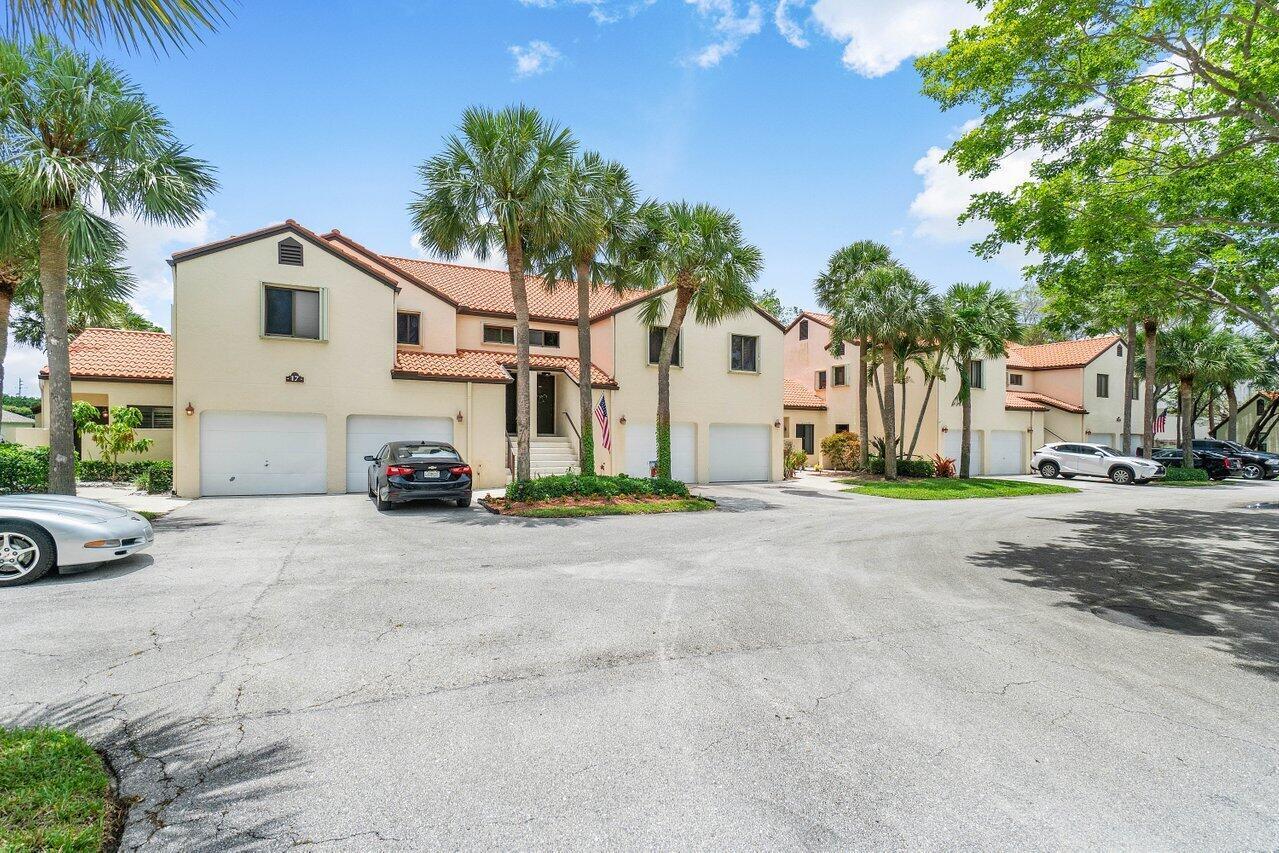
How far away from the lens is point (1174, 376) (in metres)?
30.2

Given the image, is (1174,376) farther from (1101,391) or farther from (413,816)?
(413,816)

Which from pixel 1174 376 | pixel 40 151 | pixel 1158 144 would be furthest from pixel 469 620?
pixel 1174 376

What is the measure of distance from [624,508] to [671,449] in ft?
25.9

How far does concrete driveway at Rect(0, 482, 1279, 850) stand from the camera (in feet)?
9.33

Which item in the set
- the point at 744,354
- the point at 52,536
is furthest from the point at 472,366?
the point at 52,536

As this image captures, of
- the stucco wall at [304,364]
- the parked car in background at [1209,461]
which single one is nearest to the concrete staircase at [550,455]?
the stucco wall at [304,364]

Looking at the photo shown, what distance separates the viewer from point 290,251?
1722cm

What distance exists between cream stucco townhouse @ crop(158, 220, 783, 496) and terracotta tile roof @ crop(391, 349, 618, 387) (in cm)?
8

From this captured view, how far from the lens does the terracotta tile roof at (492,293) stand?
72.3 feet

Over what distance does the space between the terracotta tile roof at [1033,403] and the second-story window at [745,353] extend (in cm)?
1529

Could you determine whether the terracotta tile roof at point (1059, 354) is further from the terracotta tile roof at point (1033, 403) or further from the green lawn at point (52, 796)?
the green lawn at point (52, 796)

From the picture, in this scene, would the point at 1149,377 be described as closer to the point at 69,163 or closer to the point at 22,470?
the point at 69,163

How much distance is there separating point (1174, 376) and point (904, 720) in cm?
3641

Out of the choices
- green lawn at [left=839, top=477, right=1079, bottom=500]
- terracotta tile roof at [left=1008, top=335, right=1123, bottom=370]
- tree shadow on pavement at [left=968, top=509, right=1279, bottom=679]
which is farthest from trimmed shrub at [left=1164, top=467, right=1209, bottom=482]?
tree shadow on pavement at [left=968, top=509, right=1279, bottom=679]
